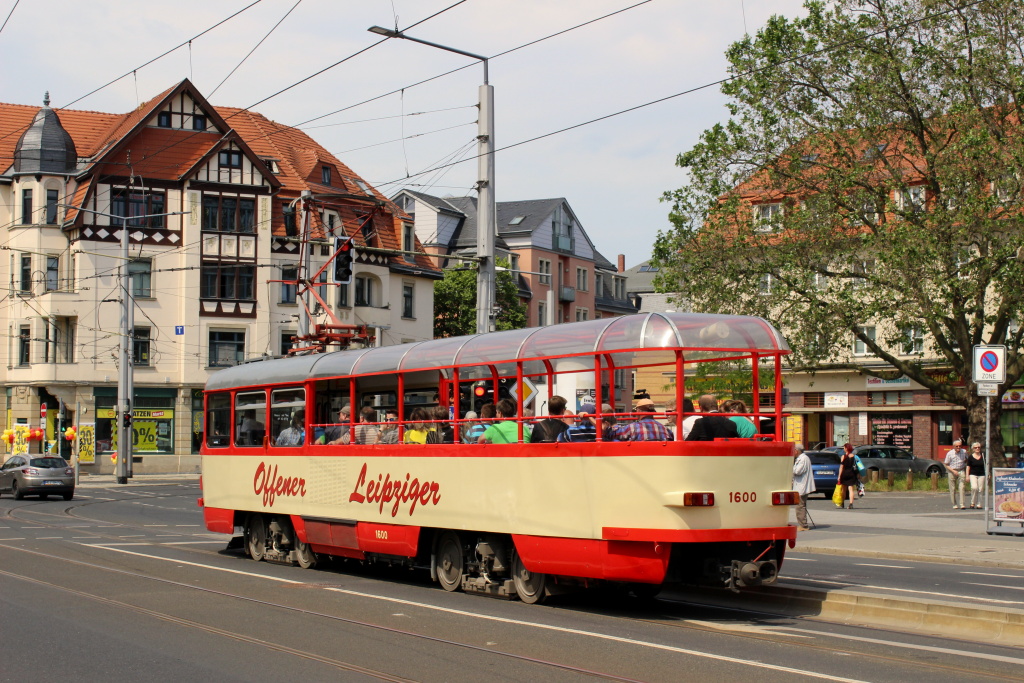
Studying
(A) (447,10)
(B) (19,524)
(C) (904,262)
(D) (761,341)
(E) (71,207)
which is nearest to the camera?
(D) (761,341)

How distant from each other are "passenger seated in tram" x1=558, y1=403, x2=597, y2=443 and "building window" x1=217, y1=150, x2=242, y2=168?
49.1m

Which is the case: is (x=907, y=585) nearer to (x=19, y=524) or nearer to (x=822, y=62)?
(x=19, y=524)

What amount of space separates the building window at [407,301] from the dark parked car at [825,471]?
32.3 m

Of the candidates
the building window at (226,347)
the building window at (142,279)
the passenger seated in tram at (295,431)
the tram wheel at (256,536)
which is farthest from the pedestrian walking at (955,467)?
the building window at (142,279)

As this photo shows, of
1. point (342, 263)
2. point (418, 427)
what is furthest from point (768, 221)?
point (418, 427)

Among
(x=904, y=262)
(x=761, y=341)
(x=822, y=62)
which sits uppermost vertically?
(x=822, y=62)

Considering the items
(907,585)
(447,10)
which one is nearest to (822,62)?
(447,10)

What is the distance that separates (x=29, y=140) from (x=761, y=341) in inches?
2064

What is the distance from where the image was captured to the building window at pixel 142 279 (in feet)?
187

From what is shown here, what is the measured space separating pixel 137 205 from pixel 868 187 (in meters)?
35.3

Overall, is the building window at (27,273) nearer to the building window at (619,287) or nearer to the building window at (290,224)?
the building window at (290,224)

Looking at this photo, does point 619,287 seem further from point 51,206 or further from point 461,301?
point 51,206

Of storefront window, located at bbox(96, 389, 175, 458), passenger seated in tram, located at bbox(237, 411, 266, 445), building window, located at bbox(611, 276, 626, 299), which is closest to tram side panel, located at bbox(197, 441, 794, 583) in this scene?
passenger seated in tram, located at bbox(237, 411, 266, 445)

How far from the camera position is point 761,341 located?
12.2 metres
